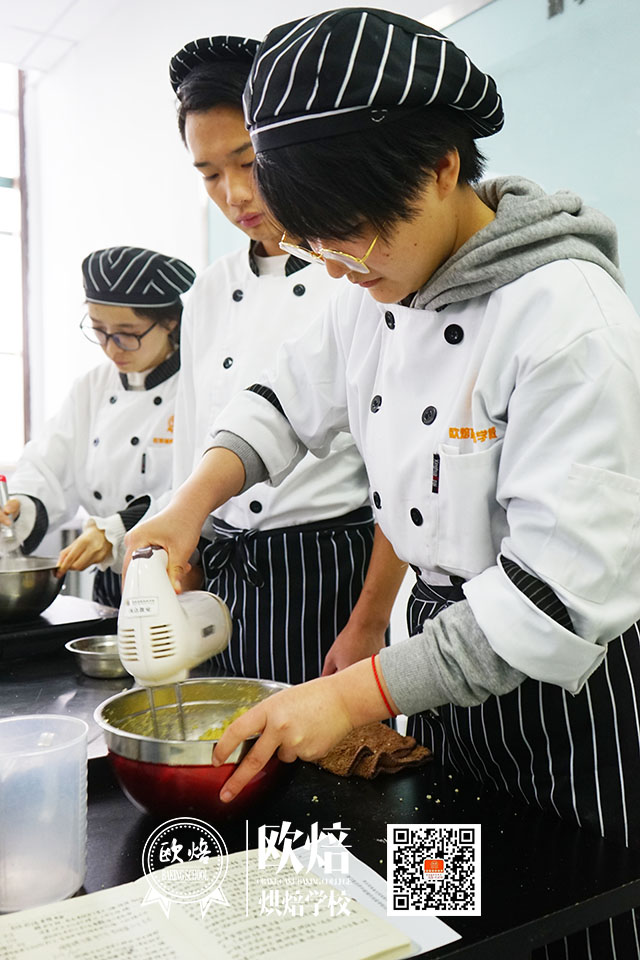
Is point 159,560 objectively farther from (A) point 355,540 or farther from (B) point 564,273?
(A) point 355,540

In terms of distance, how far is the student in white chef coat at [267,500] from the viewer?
1.86m

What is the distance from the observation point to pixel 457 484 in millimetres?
1174

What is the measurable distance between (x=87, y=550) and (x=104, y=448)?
2.17 ft

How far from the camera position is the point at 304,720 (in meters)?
1.03

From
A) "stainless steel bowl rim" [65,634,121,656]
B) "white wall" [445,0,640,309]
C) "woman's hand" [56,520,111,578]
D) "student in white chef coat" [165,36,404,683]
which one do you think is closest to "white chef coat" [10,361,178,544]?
"woman's hand" [56,520,111,578]

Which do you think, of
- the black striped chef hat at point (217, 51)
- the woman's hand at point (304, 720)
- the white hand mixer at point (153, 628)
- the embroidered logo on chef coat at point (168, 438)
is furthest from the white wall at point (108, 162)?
the woman's hand at point (304, 720)

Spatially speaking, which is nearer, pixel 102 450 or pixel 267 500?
pixel 267 500

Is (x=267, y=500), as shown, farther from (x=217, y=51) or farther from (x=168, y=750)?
(x=168, y=750)

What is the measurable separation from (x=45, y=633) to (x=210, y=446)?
0.63 m

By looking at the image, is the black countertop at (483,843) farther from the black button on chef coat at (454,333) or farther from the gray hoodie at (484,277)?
the black button on chef coat at (454,333)

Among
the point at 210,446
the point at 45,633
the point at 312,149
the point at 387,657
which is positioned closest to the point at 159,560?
the point at 387,657

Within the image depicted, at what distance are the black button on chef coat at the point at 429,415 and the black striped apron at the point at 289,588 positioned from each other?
33.0 inches

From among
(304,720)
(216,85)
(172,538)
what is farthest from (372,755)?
(216,85)

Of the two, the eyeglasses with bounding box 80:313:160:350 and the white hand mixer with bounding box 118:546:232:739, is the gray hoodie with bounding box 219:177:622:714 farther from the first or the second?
the eyeglasses with bounding box 80:313:160:350
